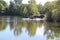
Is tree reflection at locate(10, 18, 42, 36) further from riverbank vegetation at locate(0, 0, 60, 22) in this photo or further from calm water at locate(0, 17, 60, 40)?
riverbank vegetation at locate(0, 0, 60, 22)

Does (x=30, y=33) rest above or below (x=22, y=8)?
above

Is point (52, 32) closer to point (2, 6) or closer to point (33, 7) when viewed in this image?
point (33, 7)

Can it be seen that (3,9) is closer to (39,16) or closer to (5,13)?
(5,13)

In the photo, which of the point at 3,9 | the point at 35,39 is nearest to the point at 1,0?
the point at 3,9

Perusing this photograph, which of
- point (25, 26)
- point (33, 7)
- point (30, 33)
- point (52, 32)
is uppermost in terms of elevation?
point (33, 7)

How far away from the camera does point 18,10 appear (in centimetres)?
6125

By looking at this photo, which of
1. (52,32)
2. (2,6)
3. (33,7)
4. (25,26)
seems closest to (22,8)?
(2,6)

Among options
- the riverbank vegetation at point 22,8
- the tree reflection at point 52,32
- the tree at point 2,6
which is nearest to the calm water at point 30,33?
the tree reflection at point 52,32

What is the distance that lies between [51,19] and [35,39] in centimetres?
1639

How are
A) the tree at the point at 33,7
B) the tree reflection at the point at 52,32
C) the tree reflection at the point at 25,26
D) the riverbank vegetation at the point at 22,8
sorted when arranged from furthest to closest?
the riverbank vegetation at the point at 22,8
the tree at the point at 33,7
the tree reflection at the point at 25,26
the tree reflection at the point at 52,32

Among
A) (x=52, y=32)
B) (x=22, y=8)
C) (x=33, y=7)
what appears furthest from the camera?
(x=22, y=8)

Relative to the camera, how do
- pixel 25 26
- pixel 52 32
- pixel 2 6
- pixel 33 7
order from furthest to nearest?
1. pixel 2 6
2. pixel 33 7
3. pixel 25 26
4. pixel 52 32

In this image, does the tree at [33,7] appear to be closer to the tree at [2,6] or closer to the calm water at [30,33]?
the tree at [2,6]

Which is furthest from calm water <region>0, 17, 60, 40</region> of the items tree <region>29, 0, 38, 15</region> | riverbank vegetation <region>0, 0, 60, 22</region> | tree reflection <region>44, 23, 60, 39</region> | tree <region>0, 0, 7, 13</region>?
tree <region>0, 0, 7, 13</region>
